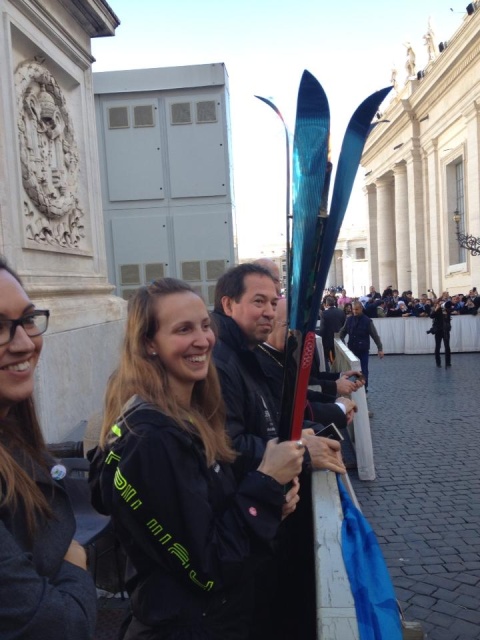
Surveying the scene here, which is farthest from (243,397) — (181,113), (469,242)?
(469,242)

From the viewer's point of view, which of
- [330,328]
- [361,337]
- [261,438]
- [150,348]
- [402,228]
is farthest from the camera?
[402,228]

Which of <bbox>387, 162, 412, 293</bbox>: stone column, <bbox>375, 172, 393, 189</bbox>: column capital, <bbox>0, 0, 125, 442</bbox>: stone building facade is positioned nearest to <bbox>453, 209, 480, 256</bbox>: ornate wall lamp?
<bbox>387, 162, 412, 293</bbox>: stone column

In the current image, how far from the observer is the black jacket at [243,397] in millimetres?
2205

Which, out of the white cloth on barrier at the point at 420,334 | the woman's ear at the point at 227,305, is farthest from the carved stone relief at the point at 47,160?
the white cloth on barrier at the point at 420,334

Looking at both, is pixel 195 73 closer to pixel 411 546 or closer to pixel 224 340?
pixel 224 340

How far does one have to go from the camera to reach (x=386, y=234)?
146 feet

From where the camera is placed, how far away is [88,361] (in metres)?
4.69

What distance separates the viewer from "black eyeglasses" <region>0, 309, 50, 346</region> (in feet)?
4.44

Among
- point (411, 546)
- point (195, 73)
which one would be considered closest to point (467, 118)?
point (195, 73)

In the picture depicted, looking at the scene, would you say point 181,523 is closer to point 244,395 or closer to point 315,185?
point 244,395

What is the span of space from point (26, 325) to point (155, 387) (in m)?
0.50

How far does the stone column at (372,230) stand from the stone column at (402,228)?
776 cm

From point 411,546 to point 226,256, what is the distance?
3763 mm

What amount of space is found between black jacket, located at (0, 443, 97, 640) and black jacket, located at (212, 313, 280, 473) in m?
0.90
